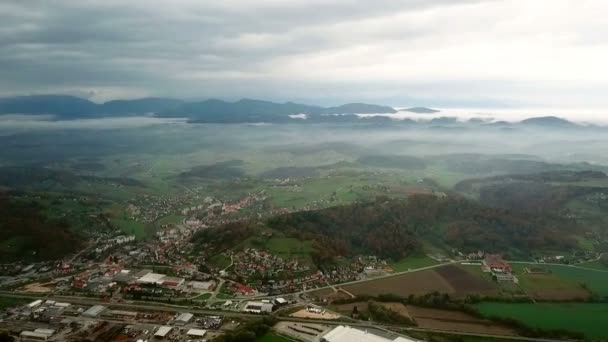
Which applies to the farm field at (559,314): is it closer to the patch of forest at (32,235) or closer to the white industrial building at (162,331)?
the white industrial building at (162,331)

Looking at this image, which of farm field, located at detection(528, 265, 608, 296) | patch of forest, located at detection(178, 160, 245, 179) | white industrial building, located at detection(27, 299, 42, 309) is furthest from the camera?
patch of forest, located at detection(178, 160, 245, 179)

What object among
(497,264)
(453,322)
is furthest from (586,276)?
(453,322)

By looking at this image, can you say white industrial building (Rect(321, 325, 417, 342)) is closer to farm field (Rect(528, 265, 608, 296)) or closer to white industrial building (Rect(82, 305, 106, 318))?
white industrial building (Rect(82, 305, 106, 318))

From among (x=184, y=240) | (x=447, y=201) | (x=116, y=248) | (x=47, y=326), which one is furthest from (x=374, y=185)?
(x=47, y=326)

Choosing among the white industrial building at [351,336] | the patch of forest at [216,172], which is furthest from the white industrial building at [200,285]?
the patch of forest at [216,172]

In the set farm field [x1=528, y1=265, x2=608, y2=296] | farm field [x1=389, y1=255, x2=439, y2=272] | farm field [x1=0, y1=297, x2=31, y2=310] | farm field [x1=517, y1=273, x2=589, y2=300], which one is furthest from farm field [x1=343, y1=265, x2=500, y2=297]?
farm field [x1=0, y1=297, x2=31, y2=310]

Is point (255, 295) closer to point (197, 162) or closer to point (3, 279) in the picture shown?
point (3, 279)
